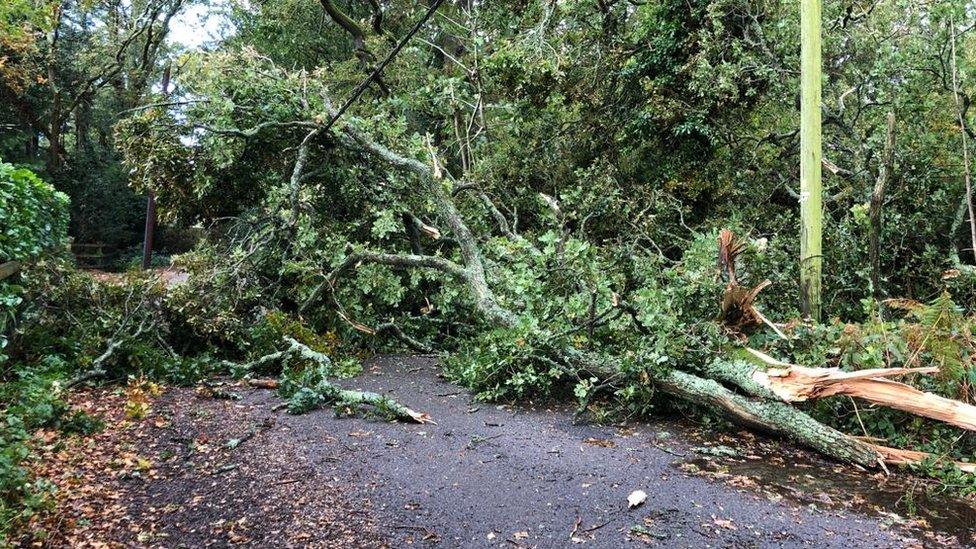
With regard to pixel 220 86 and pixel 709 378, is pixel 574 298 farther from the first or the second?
pixel 220 86

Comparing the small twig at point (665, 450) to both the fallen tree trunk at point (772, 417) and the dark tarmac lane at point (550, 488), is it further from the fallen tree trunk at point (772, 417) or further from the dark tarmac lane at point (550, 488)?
the fallen tree trunk at point (772, 417)

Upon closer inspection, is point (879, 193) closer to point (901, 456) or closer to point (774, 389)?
point (774, 389)

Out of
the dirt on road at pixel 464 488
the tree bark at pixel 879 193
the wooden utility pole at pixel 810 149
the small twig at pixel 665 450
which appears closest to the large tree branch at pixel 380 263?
the dirt on road at pixel 464 488

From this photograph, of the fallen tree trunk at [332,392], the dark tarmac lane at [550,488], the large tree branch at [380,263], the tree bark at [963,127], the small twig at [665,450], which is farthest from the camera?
the large tree branch at [380,263]

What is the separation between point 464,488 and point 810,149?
14.6 feet

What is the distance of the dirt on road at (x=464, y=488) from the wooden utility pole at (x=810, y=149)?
216 centimetres

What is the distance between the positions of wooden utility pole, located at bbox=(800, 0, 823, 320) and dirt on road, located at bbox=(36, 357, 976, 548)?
2157mm

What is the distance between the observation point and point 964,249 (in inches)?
238

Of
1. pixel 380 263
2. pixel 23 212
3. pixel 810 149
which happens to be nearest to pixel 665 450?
pixel 810 149

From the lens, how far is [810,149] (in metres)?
5.14

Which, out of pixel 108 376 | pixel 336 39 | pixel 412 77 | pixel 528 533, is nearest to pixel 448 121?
pixel 412 77

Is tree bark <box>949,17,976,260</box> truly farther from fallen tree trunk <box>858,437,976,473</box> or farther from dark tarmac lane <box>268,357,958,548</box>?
dark tarmac lane <box>268,357,958,548</box>

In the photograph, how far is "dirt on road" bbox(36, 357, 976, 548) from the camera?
247 cm

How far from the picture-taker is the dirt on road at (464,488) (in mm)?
2473
